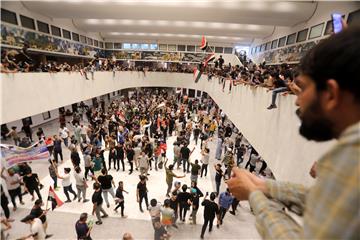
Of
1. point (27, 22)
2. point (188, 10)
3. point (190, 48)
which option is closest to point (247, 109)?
point (188, 10)

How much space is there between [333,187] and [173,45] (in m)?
31.4

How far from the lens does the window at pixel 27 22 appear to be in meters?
15.2

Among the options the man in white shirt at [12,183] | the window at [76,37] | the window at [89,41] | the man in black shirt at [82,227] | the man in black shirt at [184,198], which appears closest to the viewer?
the man in black shirt at [82,227]

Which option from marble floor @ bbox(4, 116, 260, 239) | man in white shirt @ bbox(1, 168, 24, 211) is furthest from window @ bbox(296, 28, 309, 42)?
man in white shirt @ bbox(1, 168, 24, 211)

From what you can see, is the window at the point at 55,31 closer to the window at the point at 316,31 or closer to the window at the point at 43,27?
the window at the point at 43,27

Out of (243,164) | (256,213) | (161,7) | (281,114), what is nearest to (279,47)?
(161,7)

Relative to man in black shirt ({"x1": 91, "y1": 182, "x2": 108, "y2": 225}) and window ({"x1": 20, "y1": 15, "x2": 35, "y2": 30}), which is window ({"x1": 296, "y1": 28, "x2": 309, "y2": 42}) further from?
window ({"x1": 20, "y1": 15, "x2": 35, "y2": 30})

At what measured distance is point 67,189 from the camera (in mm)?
6883

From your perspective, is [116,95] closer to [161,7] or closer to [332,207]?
[161,7]

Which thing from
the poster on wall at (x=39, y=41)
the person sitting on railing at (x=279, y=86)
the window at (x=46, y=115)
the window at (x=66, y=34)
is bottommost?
the window at (x=46, y=115)

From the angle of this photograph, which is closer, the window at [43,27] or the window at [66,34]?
the window at [43,27]

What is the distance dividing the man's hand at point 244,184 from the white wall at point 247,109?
3220 millimetres

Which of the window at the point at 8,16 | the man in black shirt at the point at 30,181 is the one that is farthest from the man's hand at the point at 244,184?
the window at the point at 8,16

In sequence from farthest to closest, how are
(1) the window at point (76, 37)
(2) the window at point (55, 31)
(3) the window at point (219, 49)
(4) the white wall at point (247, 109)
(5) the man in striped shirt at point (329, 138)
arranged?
1. (3) the window at point (219, 49)
2. (1) the window at point (76, 37)
3. (2) the window at point (55, 31)
4. (4) the white wall at point (247, 109)
5. (5) the man in striped shirt at point (329, 138)
